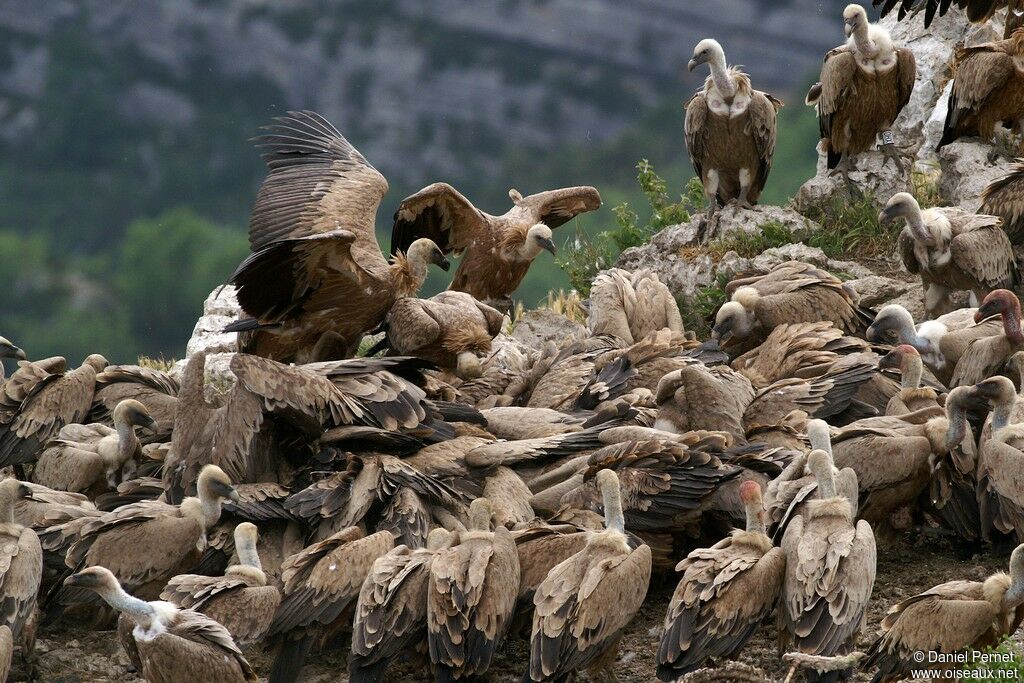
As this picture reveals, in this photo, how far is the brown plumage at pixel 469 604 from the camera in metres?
5.82

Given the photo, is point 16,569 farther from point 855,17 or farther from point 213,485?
point 855,17

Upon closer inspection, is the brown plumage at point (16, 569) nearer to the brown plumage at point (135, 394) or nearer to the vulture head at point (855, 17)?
the brown plumage at point (135, 394)

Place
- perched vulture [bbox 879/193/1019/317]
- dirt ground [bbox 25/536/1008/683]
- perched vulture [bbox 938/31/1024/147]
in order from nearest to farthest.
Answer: dirt ground [bbox 25/536/1008/683], perched vulture [bbox 879/193/1019/317], perched vulture [bbox 938/31/1024/147]

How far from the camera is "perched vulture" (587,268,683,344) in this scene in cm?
978

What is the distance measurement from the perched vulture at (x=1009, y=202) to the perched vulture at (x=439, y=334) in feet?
11.4

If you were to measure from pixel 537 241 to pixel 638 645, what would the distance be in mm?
4882

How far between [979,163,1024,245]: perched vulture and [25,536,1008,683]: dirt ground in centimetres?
343

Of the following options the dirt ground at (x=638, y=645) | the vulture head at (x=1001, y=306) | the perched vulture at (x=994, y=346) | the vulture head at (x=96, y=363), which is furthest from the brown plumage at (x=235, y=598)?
the vulture head at (x=1001, y=306)

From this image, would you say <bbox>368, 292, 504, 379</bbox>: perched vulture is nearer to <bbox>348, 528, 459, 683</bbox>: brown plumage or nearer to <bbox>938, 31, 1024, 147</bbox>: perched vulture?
<bbox>348, 528, 459, 683</bbox>: brown plumage

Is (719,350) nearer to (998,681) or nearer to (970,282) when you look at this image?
(970,282)

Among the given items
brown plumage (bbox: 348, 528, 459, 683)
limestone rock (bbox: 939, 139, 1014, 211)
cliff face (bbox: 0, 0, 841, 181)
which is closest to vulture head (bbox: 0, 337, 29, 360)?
brown plumage (bbox: 348, 528, 459, 683)

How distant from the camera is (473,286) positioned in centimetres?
1124

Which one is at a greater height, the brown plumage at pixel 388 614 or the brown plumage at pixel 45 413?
the brown plumage at pixel 388 614

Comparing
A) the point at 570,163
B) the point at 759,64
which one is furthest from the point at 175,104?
the point at 759,64
